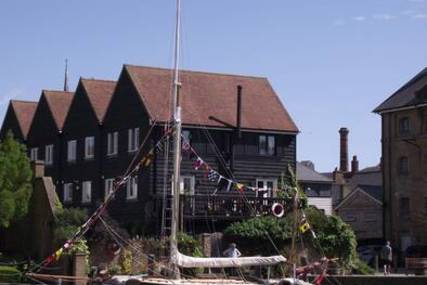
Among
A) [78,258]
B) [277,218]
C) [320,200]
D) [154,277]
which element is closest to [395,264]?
[277,218]

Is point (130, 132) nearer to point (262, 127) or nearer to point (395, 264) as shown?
point (262, 127)

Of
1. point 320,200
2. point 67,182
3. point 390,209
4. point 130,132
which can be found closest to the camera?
point 130,132

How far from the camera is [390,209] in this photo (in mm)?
69812

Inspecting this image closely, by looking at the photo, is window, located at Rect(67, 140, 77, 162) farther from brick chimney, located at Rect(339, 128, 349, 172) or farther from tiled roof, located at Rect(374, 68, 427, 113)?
brick chimney, located at Rect(339, 128, 349, 172)

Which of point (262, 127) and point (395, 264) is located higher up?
point (262, 127)

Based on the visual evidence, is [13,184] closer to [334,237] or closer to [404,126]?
[334,237]

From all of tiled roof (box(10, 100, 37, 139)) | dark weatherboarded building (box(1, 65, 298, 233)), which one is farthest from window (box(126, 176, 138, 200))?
tiled roof (box(10, 100, 37, 139))

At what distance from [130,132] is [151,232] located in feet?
27.5

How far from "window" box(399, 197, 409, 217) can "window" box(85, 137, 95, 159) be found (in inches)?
880

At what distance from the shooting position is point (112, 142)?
5894 centimetres

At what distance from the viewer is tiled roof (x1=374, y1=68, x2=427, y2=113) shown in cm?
6825

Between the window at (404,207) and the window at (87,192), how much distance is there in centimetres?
2231

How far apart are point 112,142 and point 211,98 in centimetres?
662

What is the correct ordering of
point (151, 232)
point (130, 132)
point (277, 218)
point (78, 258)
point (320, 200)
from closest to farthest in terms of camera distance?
point (78, 258) < point (277, 218) < point (151, 232) < point (130, 132) < point (320, 200)
